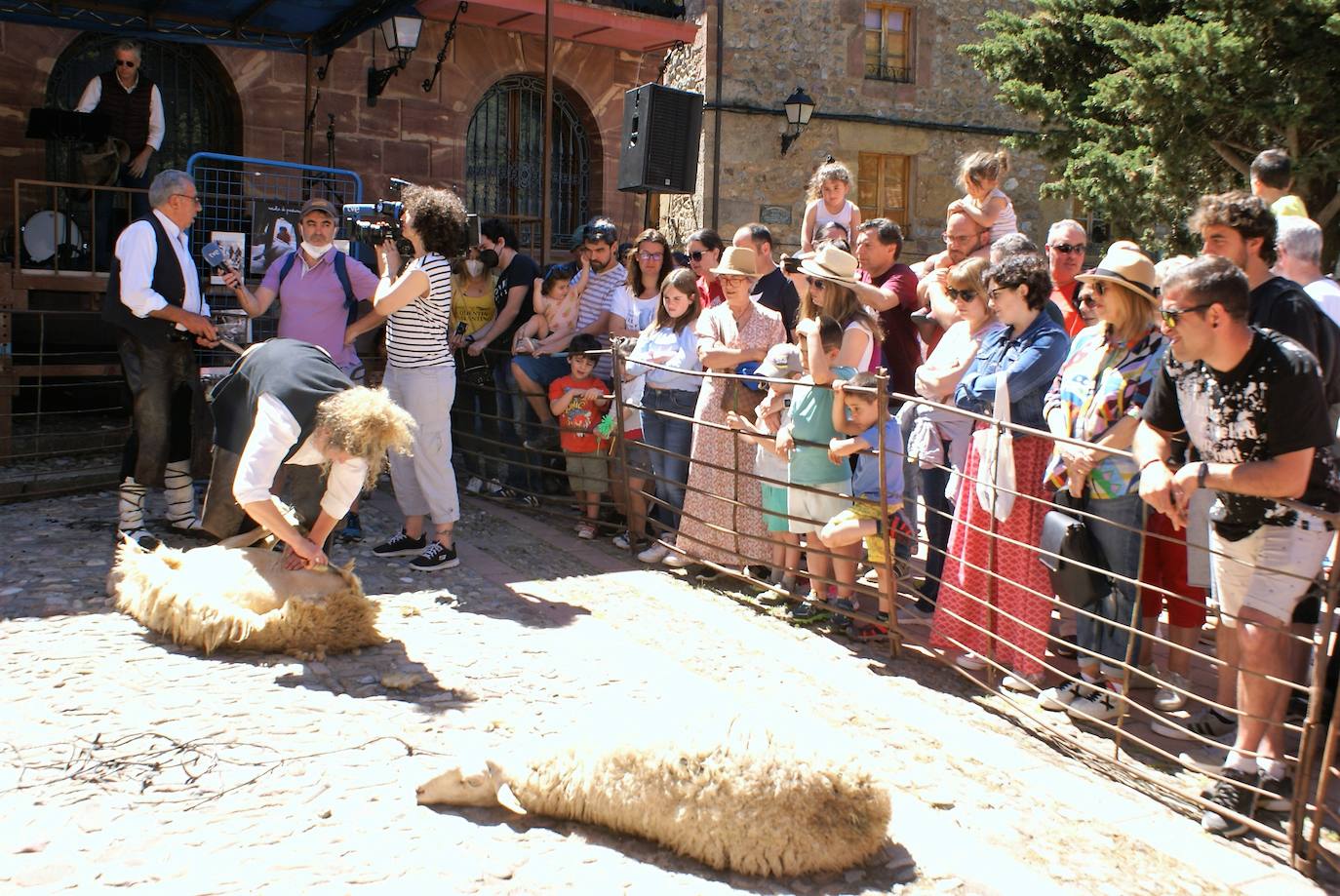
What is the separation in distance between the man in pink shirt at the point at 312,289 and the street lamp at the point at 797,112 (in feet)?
39.6

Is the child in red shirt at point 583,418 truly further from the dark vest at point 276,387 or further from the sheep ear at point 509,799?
the sheep ear at point 509,799

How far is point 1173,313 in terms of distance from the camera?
3928 mm

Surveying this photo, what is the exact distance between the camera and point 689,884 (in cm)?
334

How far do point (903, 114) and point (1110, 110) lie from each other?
13.1 feet

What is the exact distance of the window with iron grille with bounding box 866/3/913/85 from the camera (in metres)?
19.5

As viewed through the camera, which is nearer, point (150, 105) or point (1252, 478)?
point (1252, 478)

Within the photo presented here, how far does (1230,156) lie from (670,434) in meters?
11.9

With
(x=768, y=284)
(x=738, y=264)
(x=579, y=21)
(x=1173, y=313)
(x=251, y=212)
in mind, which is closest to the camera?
(x=1173, y=313)

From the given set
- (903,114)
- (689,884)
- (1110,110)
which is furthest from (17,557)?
Answer: (903,114)

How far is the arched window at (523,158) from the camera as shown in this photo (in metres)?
13.9

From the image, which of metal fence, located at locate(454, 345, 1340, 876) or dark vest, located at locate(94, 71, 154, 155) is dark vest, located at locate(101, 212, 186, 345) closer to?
metal fence, located at locate(454, 345, 1340, 876)

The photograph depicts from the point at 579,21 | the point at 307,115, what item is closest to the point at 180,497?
the point at 307,115

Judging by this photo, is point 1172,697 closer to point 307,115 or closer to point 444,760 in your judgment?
point 444,760

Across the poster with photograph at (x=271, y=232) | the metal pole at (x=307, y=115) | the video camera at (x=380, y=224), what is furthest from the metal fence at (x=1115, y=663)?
the metal pole at (x=307, y=115)
